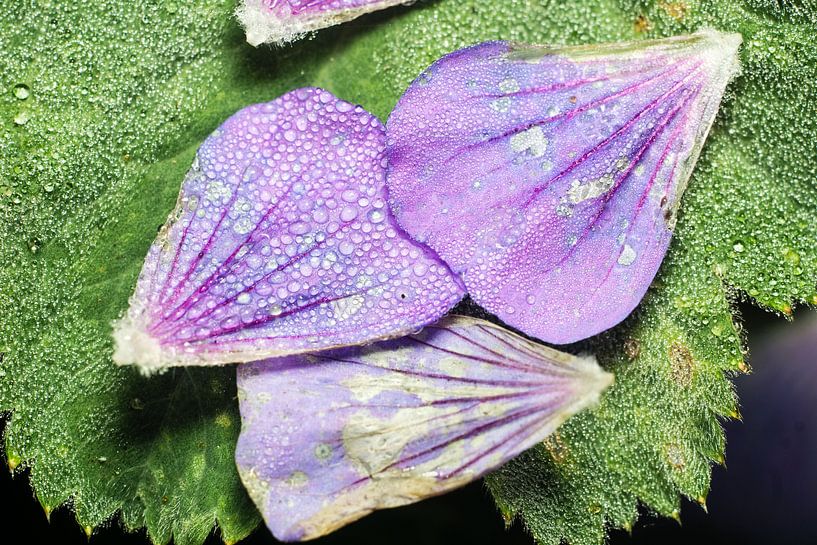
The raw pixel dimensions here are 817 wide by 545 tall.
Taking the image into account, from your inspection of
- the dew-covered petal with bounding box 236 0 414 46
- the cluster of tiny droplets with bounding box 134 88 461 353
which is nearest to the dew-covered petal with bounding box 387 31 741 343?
the cluster of tiny droplets with bounding box 134 88 461 353

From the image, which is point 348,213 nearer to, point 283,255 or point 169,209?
point 283,255

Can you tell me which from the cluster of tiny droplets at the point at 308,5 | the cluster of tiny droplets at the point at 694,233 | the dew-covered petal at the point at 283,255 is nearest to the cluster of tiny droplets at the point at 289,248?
the dew-covered petal at the point at 283,255

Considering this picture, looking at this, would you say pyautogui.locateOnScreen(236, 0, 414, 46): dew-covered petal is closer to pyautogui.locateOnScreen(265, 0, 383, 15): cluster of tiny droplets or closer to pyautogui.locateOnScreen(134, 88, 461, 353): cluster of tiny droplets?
pyautogui.locateOnScreen(265, 0, 383, 15): cluster of tiny droplets

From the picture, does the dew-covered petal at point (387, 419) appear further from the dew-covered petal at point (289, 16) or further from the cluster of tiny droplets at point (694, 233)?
the dew-covered petal at point (289, 16)

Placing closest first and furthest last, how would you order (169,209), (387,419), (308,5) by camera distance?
(387,419)
(308,5)
(169,209)

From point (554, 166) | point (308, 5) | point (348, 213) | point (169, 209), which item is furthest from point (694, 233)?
point (169, 209)

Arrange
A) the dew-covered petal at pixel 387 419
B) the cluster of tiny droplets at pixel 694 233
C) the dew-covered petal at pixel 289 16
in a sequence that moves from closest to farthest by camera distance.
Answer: the dew-covered petal at pixel 387 419 < the dew-covered petal at pixel 289 16 < the cluster of tiny droplets at pixel 694 233

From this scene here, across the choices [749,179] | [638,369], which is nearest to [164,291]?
[638,369]
